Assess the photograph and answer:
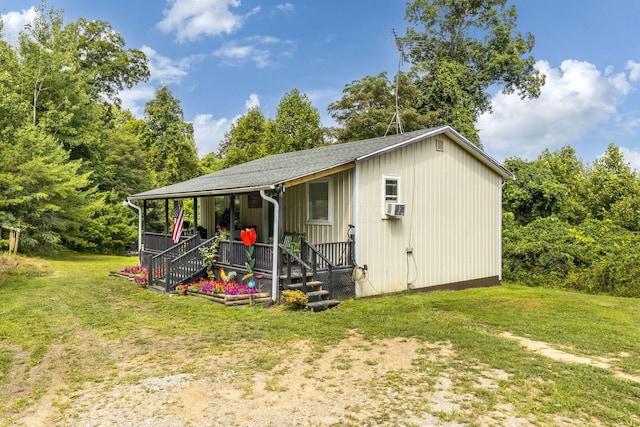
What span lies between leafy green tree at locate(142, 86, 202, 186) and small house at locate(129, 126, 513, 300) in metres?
21.3

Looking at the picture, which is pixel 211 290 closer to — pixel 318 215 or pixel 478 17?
pixel 318 215

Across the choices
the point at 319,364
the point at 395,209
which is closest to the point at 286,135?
the point at 395,209

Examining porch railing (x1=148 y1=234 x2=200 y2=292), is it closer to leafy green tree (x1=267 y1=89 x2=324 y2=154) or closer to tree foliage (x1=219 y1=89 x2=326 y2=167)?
tree foliage (x1=219 y1=89 x2=326 y2=167)

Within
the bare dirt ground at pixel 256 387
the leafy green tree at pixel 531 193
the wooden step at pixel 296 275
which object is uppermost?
the leafy green tree at pixel 531 193

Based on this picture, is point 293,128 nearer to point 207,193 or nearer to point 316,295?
point 207,193

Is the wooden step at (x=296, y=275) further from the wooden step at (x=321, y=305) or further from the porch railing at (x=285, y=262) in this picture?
the wooden step at (x=321, y=305)

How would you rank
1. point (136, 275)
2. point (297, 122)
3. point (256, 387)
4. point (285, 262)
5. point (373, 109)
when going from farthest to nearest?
point (297, 122), point (373, 109), point (136, 275), point (285, 262), point (256, 387)

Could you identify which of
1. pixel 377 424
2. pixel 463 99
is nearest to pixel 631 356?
pixel 377 424

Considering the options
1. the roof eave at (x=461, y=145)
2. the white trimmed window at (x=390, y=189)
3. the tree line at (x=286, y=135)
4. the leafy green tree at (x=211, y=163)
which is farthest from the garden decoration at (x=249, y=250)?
the leafy green tree at (x=211, y=163)

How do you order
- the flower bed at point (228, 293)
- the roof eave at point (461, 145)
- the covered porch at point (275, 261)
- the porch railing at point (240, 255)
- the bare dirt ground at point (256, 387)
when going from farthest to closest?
the roof eave at point (461, 145) < the porch railing at point (240, 255) < the covered porch at point (275, 261) < the flower bed at point (228, 293) < the bare dirt ground at point (256, 387)

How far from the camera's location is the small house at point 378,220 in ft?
32.6

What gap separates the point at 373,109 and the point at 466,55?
8305 mm

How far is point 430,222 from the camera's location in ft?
38.0

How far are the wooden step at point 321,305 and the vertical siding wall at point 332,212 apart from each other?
1940 millimetres
